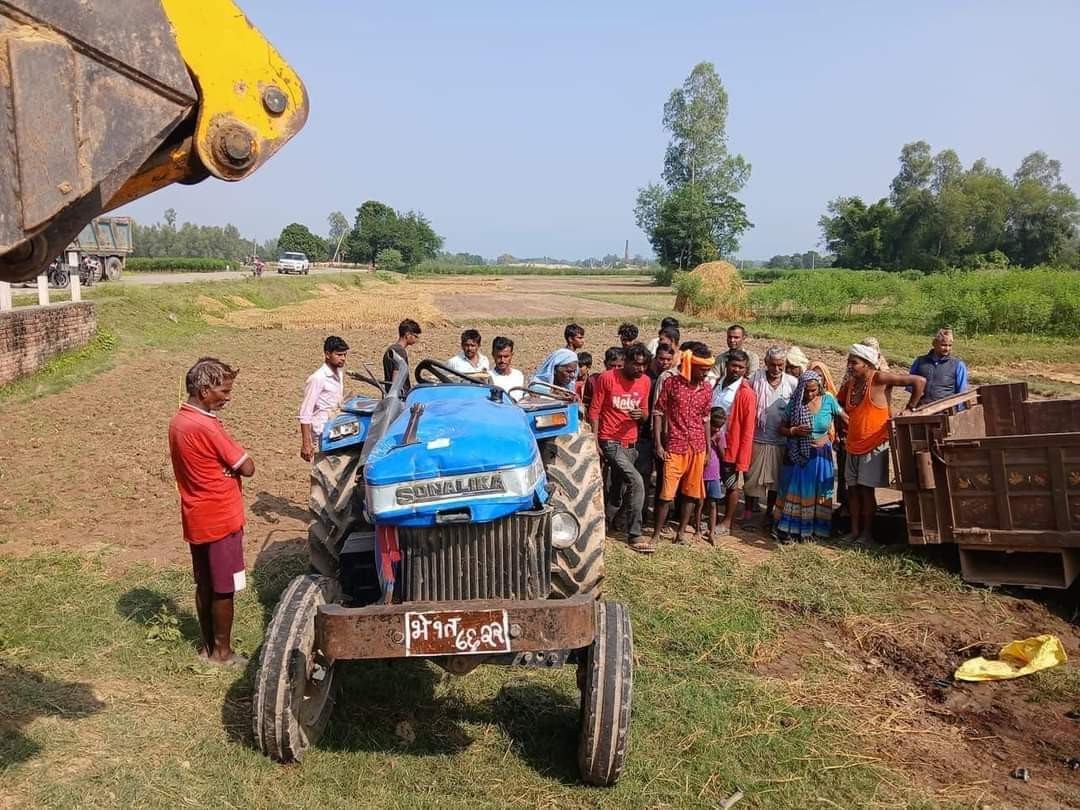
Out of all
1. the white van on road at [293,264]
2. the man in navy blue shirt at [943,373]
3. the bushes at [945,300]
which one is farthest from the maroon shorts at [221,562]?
the white van on road at [293,264]

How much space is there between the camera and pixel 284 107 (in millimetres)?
2564

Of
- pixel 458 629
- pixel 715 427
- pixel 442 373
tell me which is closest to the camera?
pixel 458 629

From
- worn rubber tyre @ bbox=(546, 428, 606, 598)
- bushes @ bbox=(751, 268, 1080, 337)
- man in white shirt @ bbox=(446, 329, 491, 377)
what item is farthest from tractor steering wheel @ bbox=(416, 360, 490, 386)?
bushes @ bbox=(751, 268, 1080, 337)

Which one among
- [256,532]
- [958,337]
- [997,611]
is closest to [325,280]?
[958,337]

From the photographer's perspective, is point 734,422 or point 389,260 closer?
point 734,422

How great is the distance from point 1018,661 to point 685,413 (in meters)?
2.84

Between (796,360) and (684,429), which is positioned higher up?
(796,360)

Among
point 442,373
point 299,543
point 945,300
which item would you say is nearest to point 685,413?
point 442,373

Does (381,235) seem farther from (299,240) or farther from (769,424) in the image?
(769,424)

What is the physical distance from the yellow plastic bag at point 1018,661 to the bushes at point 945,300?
20210 millimetres

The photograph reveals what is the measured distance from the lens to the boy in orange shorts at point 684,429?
674cm

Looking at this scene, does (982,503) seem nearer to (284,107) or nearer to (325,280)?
(284,107)

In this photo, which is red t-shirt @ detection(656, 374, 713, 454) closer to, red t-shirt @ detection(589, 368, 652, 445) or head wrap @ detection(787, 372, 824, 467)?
A: red t-shirt @ detection(589, 368, 652, 445)

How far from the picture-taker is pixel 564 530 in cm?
420
